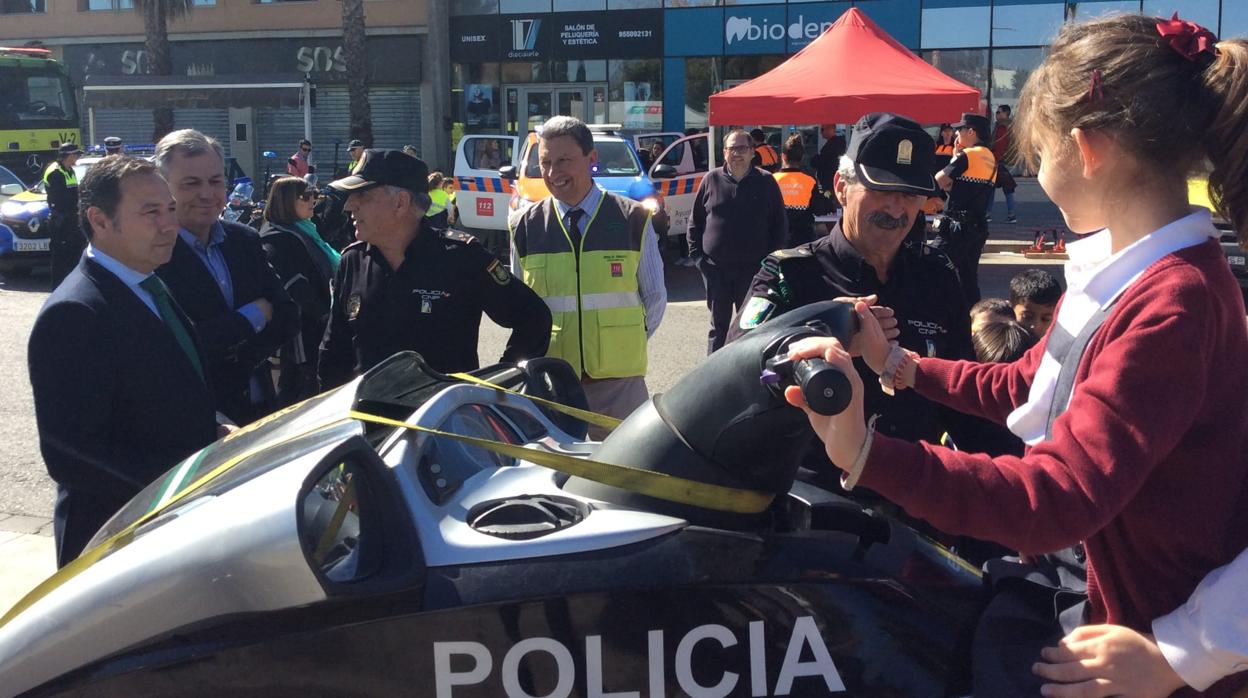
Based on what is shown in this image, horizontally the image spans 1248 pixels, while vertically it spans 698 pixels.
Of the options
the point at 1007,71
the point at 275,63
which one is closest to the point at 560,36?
the point at 275,63

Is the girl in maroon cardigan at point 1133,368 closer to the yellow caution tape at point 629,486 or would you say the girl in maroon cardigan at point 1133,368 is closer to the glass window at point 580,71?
the yellow caution tape at point 629,486

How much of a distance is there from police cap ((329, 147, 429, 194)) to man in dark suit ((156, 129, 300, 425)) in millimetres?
579

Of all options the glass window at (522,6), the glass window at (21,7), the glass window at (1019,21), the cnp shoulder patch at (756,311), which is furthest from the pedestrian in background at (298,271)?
the glass window at (21,7)

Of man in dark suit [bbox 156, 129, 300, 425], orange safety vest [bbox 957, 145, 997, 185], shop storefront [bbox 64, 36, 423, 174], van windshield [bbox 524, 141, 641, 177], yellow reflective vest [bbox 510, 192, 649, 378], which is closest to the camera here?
man in dark suit [bbox 156, 129, 300, 425]

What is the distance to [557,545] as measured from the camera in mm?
1824

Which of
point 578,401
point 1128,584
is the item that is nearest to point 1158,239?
point 1128,584

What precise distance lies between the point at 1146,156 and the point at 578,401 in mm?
1814

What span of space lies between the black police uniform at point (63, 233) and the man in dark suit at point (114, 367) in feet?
31.6

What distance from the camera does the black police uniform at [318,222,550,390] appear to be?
3986mm

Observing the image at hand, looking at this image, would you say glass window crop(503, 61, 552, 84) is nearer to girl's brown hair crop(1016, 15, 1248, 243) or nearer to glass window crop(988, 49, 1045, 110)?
glass window crop(988, 49, 1045, 110)

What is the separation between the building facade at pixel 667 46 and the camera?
82.6 ft

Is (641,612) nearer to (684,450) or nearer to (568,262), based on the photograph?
(684,450)

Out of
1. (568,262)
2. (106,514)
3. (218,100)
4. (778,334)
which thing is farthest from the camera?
(218,100)

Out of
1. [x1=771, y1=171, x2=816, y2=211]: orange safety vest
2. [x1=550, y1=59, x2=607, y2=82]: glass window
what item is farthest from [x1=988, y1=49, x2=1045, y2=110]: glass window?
[x1=771, y1=171, x2=816, y2=211]: orange safety vest
